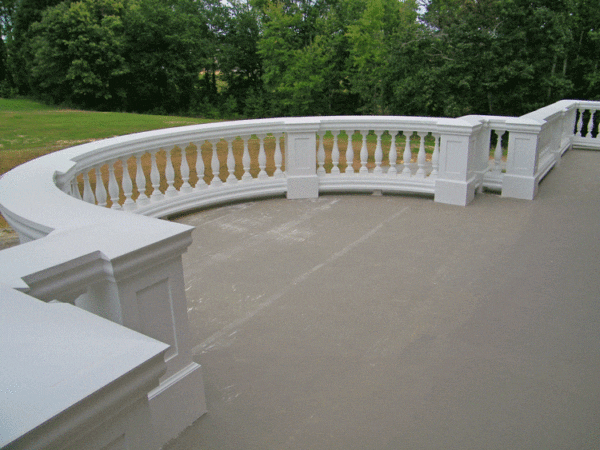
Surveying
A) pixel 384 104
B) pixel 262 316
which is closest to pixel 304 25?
pixel 384 104

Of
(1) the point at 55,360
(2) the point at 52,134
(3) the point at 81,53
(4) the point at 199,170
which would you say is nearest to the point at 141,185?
(4) the point at 199,170

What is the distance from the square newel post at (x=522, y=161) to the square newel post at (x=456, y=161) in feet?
1.81

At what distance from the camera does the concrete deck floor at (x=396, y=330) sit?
2.87 metres

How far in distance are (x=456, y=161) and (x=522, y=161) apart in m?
1.05

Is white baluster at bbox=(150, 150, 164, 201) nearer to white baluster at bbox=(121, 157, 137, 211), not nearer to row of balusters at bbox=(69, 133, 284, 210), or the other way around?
row of balusters at bbox=(69, 133, 284, 210)

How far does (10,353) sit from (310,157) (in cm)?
602

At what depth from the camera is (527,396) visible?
10.2 feet

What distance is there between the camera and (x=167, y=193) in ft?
21.3

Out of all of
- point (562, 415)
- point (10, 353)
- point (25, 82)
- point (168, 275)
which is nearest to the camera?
point (10, 353)

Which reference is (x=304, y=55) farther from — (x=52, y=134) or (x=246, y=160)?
(x=246, y=160)

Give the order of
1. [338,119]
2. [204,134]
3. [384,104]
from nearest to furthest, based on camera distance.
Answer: [204,134] → [338,119] → [384,104]

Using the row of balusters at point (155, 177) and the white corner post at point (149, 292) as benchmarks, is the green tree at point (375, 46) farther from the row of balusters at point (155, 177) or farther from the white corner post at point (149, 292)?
the white corner post at point (149, 292)

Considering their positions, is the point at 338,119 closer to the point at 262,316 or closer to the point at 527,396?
the point at 262,316

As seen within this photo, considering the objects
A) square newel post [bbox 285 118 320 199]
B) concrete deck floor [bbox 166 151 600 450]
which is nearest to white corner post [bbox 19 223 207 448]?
concrete deck floor [bbox 166 151 600 450]
